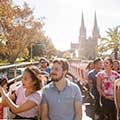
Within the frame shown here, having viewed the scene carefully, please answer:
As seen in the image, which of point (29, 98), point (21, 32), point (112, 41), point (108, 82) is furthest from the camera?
point (112, 41)

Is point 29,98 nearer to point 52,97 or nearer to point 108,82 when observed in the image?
point 52,97

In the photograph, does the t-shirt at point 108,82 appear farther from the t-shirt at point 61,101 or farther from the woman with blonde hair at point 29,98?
the woman with blonde hair at point 29,98

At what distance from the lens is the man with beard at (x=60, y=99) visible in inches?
173

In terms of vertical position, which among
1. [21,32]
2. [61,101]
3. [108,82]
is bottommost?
[108,82]

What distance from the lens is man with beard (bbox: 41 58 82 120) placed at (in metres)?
4.39

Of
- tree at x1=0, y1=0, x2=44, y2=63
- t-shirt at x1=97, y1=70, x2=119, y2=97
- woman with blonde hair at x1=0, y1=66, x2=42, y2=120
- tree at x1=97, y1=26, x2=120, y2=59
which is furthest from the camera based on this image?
tree at x1=97, y1=26, x2=120, y2=59

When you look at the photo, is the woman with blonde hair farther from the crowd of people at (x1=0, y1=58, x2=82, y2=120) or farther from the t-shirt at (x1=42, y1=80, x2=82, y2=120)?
the t-shirt at (x1=42, y1=80, x2=82, y2=120)

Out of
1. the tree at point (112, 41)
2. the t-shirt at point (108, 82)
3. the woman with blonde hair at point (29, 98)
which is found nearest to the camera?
the woman with blonde hair at point (29, 98)

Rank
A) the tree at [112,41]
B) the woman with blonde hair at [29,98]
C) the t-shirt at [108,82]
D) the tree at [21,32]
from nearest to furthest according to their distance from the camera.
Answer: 1. the woman with blonde hair at [29,98]
2. the t-shirt at [108,82]
3. the tree at [21,32]
4. the tree at [112,41]

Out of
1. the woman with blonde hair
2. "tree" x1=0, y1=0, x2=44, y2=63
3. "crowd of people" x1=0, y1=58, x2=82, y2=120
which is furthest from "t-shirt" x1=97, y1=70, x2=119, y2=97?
"tree" x1=0, y1=0, x2=44, y2=63

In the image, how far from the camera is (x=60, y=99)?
14.4ft

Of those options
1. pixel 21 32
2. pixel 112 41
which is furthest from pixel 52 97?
pixel 112 41

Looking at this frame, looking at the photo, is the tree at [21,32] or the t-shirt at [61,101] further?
the tree at [21,32]

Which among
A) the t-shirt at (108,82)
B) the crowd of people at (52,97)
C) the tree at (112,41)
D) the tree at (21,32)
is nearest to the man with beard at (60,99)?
the crowd of people at (52,97)
